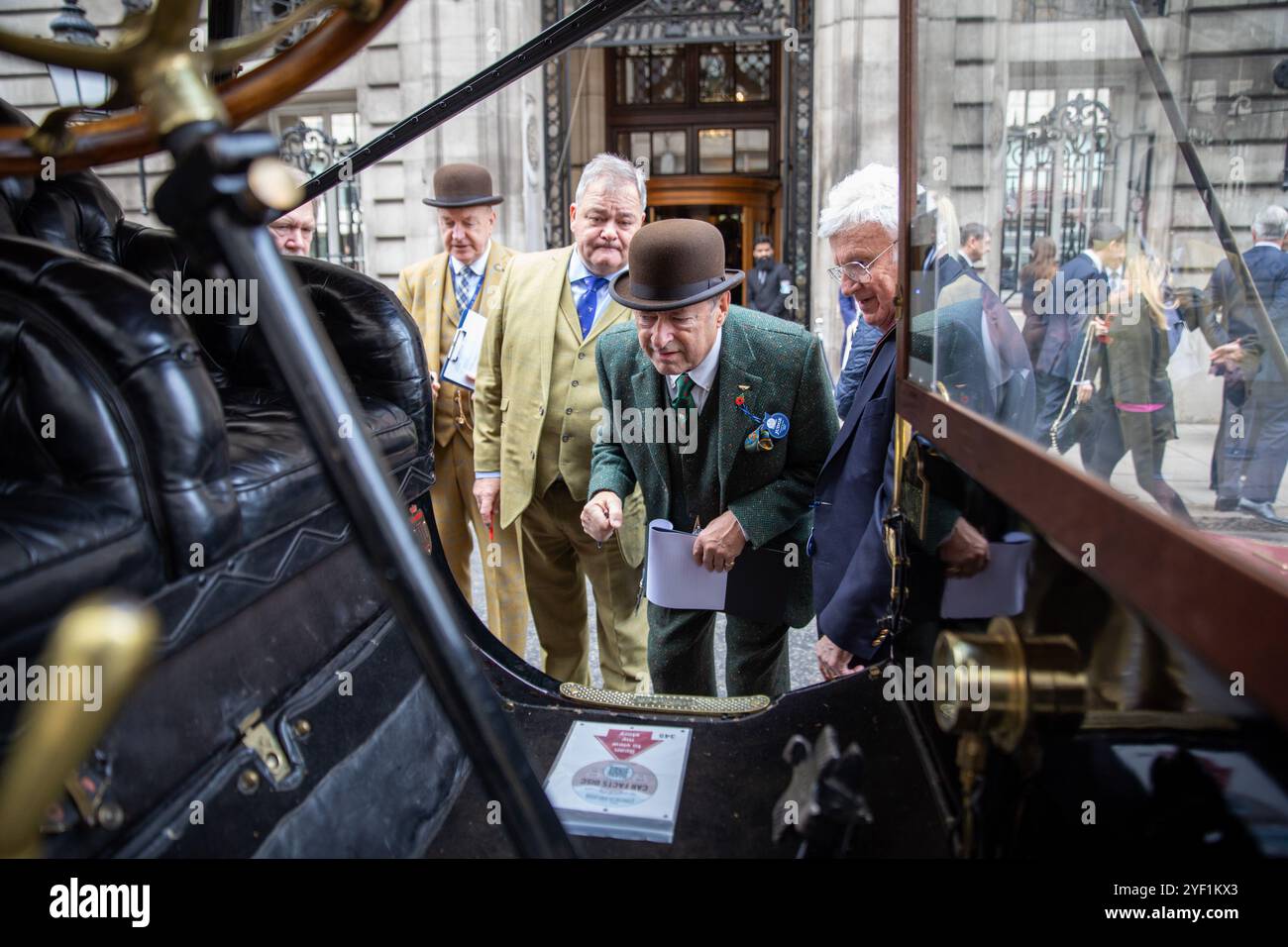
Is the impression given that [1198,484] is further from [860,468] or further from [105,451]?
[105,451]

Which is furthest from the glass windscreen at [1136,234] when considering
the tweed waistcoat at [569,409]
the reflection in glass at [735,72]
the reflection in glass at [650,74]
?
the reflection in glass at [650,74]

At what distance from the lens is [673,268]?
6.73ft

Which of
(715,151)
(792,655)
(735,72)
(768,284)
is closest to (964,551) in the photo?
(792,655)

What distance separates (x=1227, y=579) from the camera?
0.66 meters

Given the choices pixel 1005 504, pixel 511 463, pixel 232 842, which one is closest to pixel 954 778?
pixel 1005 504

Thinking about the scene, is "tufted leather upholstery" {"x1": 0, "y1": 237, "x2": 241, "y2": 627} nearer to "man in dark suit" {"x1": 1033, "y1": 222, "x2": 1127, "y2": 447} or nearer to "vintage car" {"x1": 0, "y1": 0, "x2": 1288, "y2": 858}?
"vintage car" {"x1": 0, "y1": 0, "x2": 1288, "y2": 858}

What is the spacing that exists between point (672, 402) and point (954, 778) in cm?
134

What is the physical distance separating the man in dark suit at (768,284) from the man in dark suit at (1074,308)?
22.3 feet

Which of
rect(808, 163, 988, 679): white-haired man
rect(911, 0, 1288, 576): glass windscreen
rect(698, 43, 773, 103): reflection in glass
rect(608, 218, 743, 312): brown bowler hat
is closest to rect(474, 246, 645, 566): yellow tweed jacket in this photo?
rect(608, 218, 743, 312): brown bowler hat

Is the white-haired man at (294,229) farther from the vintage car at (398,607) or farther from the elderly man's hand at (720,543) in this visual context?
the elderly man's hand at (720,543)

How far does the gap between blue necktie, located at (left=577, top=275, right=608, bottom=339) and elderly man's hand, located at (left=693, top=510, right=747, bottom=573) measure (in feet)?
3.09

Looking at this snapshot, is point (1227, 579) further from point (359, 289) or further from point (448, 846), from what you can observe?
point (359, 289)

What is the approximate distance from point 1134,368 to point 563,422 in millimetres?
1931

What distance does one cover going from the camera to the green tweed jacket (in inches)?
90.1
